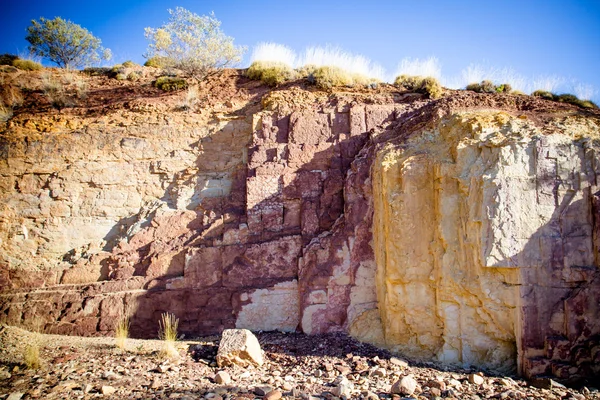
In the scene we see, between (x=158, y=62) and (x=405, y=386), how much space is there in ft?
42.0

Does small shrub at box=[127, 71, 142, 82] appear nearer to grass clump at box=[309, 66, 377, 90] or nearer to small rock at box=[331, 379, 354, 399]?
grass clump at box=[309, 66, 377, 90]

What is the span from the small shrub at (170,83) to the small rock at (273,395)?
9.70 metres

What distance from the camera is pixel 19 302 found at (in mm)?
9039

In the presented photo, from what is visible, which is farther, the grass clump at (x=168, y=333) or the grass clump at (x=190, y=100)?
the grass clump at (x=190, y=100)

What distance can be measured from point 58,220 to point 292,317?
6.74 m

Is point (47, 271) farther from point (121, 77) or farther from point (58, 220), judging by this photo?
point (121, 77)

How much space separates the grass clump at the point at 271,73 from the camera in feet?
38.0

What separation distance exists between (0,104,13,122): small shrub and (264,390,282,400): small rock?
37.0 feet

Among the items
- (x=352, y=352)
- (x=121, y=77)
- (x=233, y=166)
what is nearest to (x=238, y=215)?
(x=233, y=166)

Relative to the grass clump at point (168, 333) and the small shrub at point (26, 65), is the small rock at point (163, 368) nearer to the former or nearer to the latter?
the grass clump at point (168, 333)

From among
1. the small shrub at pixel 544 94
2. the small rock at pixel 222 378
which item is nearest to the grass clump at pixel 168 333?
the small rock at pixel 222 378

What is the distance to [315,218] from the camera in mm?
9227

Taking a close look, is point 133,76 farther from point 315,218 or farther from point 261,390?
point 261,390

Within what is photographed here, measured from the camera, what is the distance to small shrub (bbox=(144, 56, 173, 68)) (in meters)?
13.1
